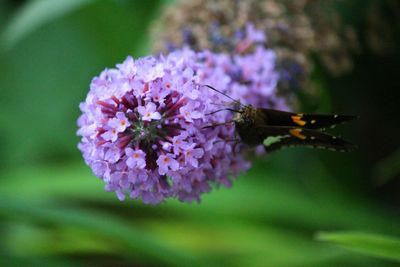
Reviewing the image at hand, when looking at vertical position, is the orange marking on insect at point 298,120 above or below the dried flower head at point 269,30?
below

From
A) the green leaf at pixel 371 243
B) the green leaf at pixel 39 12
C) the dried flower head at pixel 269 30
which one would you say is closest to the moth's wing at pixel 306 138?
the green leaf at pixel 371 243

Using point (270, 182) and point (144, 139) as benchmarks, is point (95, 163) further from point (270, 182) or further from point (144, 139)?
point (270, 182)

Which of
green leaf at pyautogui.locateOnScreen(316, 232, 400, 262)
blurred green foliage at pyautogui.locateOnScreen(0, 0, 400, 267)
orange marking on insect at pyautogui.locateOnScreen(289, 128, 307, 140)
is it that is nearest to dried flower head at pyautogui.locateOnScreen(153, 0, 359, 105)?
blurred green foliage at pyautogui.locateOnScreen(0, 0, 400, 267)

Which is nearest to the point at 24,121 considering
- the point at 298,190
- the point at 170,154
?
the point at 298,190

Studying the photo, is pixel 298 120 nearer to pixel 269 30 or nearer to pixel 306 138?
pixel 306 138

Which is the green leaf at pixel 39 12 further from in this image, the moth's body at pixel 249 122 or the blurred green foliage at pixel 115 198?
the moth's body at pixel 249 122

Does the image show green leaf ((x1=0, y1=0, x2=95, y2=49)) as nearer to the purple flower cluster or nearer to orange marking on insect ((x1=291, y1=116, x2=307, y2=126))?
the purple flower cluster
